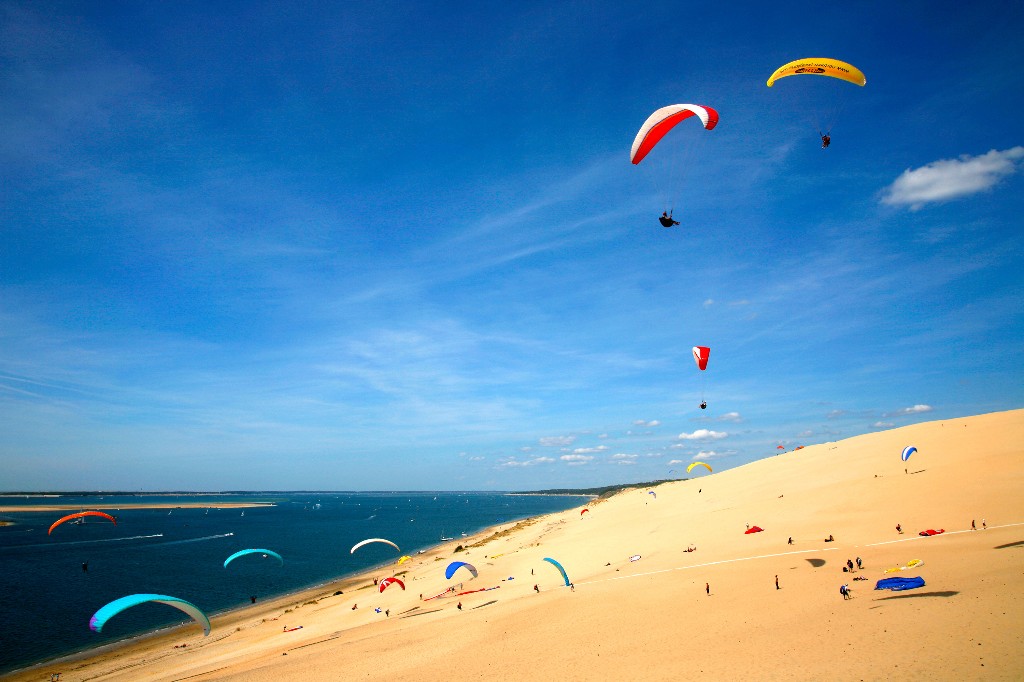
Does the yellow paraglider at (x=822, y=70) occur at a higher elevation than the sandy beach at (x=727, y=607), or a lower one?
higher

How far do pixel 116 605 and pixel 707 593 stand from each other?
22566 mm

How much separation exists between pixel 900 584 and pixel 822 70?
18.8m

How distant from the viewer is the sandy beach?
13844 millimetres

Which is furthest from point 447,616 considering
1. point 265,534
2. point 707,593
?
point 265,534

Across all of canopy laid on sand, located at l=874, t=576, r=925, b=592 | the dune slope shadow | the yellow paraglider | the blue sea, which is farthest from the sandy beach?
the yellow paraglider

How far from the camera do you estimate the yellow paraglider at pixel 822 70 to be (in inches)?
729

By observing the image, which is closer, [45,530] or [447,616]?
[447,616]

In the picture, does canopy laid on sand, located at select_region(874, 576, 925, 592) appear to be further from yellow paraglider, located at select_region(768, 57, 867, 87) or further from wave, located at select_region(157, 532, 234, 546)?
wave, located at select_region(157, 532, 234, 546)

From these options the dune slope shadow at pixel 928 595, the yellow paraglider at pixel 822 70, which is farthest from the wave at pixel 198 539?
the yellow paraglider at pixel 822 70

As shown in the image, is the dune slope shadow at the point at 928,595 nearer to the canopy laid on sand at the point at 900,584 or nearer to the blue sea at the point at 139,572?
the canopy laid on sand at the point at 900,584

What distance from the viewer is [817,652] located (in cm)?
1370

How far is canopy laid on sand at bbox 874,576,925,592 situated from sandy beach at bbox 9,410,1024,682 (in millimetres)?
312

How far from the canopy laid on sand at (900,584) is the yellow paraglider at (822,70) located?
59.6 ft

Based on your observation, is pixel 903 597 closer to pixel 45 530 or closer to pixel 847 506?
pixel 847 506
